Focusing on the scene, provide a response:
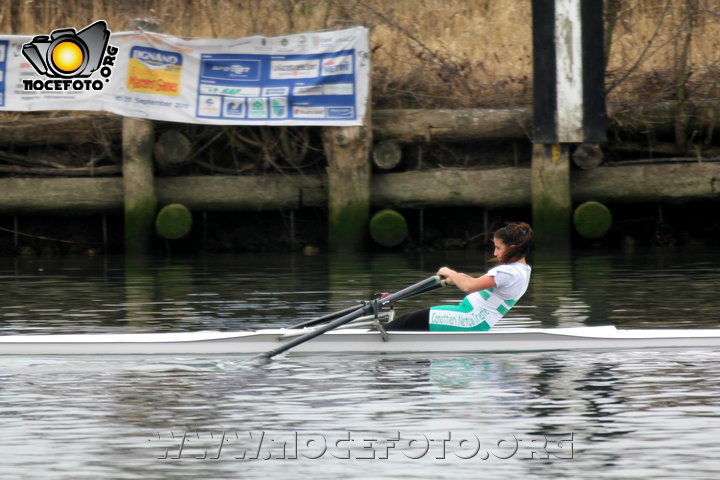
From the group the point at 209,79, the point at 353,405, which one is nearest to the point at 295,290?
the point at 209,79

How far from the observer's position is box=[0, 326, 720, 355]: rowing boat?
10.0m

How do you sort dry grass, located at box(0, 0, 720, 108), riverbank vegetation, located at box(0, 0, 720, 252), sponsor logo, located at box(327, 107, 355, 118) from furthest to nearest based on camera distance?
1. dry grass, located at box(0, 0, 720, 108)
2. riverbank vegetation, located at box(0, 0, 720, 252)
3. sponsor logo, located at box(327, 107, 355, 118)

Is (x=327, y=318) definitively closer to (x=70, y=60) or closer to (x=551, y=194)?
(x=551, y=194)

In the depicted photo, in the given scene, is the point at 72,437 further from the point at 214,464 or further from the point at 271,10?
the point at 271,10

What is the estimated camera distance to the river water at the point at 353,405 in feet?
22.4

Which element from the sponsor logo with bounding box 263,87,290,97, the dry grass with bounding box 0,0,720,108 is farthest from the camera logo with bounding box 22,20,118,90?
the sponsor logo with bounding box 263,87,290,97

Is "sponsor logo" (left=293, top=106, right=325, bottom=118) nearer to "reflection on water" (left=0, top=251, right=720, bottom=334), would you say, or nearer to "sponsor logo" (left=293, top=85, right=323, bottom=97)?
"sponsor logo" (left=293, top=85, right=323, bottom=97)

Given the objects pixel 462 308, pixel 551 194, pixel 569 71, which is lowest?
pixel 462 308

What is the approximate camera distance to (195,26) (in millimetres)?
21719

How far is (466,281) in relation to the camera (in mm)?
9859

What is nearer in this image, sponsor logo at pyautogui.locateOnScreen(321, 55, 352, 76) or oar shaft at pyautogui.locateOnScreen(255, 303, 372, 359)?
oar shaft at pyautogui.locateOnScreen(255, 303, 372, 359)

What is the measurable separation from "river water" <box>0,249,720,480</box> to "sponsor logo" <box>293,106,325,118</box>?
523cm

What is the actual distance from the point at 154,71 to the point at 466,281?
9637 mm

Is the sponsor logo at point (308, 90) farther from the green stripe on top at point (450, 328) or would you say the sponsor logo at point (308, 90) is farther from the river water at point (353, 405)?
the green stripe on top at point (450, 328)
